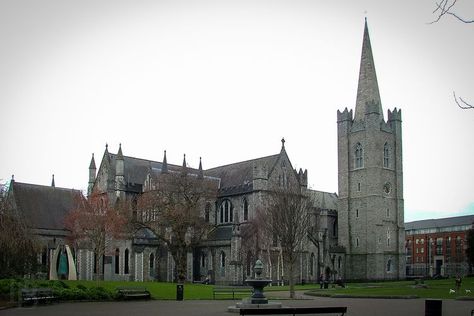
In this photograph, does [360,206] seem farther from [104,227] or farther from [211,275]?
[104,227]

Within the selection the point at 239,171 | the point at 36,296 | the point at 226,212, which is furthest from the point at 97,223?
the point at 36,296

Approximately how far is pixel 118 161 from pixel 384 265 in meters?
41.2

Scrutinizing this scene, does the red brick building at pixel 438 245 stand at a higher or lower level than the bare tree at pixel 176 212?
lower

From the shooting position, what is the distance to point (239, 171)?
286ft

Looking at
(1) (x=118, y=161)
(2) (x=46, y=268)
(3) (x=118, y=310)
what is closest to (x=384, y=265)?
(1) (x=118, y=161)

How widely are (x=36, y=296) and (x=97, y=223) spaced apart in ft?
105

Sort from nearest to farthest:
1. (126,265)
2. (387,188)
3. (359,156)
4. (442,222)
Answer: (126,265)
(387,188)
(359,156)
(442,222)

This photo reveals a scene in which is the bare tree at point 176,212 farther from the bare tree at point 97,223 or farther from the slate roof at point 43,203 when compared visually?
the slate roof at point 43,203

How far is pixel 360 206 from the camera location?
94.6m

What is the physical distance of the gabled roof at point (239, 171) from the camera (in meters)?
82.4

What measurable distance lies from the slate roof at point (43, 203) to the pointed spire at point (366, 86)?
4483 centimetres

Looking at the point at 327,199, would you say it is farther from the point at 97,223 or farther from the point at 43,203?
the point at 97,223

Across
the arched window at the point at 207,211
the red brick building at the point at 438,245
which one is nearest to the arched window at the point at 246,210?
the arched window at the point at 207,211

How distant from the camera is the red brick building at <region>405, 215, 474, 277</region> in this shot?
484ft
